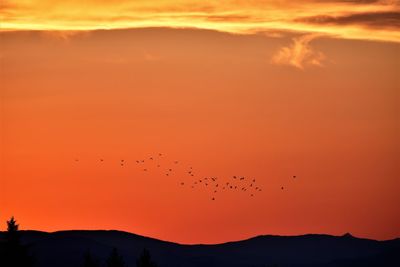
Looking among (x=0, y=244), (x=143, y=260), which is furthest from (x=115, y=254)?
(x=0, y=244)

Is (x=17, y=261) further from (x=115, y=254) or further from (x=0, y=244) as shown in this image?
(x=115, y=254)

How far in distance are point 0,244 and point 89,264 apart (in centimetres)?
2603

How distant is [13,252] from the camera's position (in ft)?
470

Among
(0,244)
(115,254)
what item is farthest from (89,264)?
(0,244)

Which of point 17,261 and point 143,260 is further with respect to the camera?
point 143,260

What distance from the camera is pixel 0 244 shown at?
474 feet

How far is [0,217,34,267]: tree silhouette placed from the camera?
142 m

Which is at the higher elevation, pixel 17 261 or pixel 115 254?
pixel 115 254

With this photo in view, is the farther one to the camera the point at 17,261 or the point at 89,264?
the point at 89,264

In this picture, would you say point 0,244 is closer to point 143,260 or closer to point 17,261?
point 17,261

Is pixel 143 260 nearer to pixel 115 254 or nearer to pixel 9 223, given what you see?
pixel 115 254

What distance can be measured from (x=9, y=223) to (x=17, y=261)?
378 centimetres

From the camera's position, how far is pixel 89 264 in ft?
555

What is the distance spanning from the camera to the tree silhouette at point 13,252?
14250 cm
